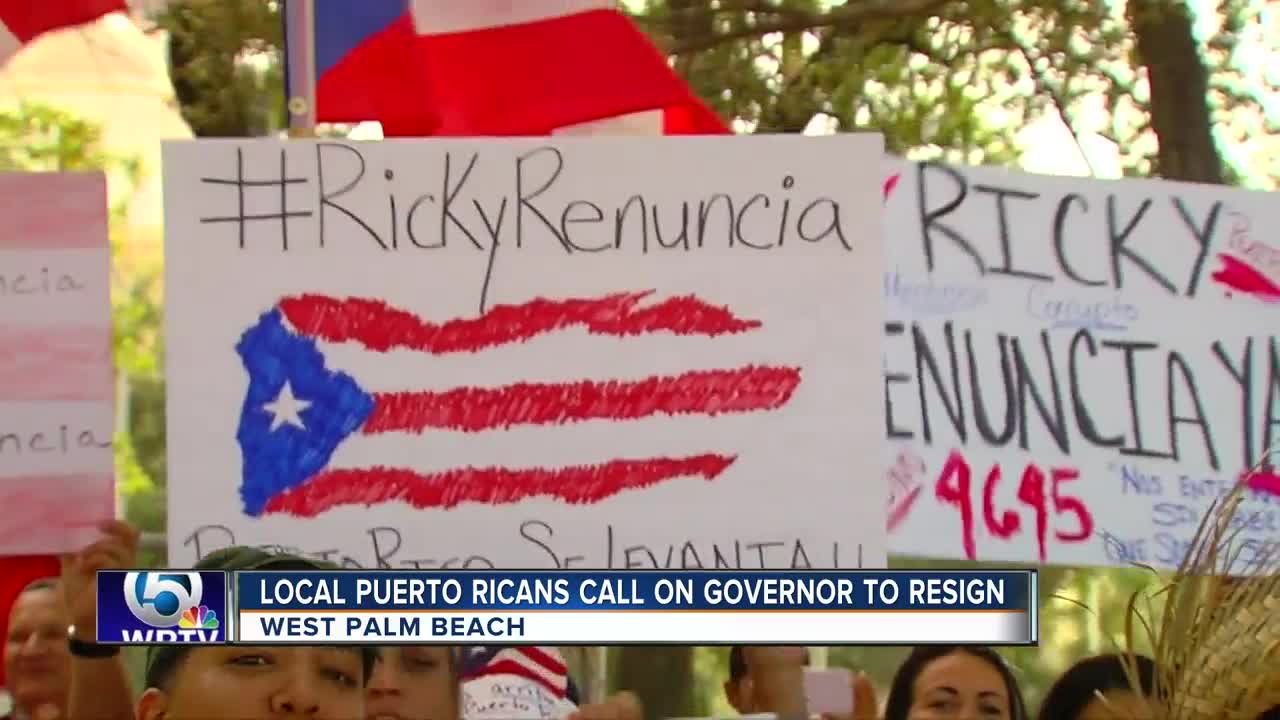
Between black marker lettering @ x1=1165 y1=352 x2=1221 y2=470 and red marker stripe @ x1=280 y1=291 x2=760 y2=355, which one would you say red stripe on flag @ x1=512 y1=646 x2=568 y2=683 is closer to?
red marker stripe @ x1=280 y1=291 x2=760 y2=355

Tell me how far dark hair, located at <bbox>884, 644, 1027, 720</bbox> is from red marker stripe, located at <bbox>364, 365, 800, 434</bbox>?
55 centimetres

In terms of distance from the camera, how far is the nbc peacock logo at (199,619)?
9.36ft

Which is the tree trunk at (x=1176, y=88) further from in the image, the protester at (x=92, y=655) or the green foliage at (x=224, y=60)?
the protester at (x=92, y=655)

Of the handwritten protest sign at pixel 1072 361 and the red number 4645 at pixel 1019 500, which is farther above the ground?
the handwritten protest sign at pixel 1072 361

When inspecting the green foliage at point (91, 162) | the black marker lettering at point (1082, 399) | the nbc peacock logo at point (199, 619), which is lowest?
the nbc peacock logo at point (199, 619)

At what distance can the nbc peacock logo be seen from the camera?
9.36 ft

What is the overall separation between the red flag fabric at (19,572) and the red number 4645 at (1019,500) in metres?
1.45

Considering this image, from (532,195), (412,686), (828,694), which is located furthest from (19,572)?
(828,694)

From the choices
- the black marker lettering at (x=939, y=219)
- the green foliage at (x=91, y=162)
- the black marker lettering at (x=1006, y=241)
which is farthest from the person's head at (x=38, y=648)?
the green foliage at (x=91, y=162)

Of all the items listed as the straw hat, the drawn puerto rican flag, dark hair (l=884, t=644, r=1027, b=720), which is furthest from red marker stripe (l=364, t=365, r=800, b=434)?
the straw hat

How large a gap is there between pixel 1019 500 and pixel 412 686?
1.10 meters

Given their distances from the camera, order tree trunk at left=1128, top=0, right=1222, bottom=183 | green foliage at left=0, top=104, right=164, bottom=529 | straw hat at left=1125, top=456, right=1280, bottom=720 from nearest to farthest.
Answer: straw hat at left=1125, top=456, right=1280, bottom=720 → tree trunk at left=1128, top=0, right=1222, bottom=183 → green foliage at left=0, top=104, right=164, bottom=529

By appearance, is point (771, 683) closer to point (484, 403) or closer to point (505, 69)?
point (484, 403)

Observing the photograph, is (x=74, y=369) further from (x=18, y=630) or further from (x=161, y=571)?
(x=161, y=571)
